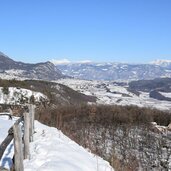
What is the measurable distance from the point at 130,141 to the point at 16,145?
2288 cm

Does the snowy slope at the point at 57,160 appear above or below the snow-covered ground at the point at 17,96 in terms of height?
above

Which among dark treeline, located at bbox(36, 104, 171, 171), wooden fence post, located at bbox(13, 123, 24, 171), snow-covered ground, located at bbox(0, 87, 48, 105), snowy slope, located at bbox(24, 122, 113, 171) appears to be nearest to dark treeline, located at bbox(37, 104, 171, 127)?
dark treeline, located at bbox(36, 104, 171, 171)

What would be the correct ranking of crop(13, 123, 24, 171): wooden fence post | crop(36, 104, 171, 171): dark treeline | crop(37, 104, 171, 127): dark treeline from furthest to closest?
crop(37, 104, 171, 127): dark treeline
crop(36, 104, 171, 171): dark treeline
crop(13, 123, 24, 171): wooden fence post

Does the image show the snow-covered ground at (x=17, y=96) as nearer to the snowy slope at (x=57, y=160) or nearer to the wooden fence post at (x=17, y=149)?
the snowy slope at (x=57, y=160)

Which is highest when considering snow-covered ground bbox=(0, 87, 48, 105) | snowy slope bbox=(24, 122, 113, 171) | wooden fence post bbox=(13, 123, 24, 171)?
wooden fence post bbox=(13, 123, 24, 171)

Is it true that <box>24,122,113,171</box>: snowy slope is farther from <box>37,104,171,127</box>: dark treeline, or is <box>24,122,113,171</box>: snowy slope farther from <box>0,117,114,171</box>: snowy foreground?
<box>37,104,171,127</box>: dark treeline

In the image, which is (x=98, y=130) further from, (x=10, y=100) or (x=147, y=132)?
(x=10, y=100)

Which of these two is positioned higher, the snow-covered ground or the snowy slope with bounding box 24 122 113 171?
the snowy slope with bounding box 24 122 113 171

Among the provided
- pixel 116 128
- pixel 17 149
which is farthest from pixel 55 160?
pixel 116 128

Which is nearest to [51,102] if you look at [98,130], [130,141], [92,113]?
[92,113]

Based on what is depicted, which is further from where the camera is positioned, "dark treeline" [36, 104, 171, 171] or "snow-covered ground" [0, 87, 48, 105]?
"snow-covered ground" [0, 87, 48, 105]

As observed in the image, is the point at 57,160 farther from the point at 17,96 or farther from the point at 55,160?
the point at 17,96

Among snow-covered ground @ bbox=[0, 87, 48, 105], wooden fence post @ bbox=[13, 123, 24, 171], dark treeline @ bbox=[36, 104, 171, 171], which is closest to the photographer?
wooden fence post @ bbox=[13, 123, 24, 171]

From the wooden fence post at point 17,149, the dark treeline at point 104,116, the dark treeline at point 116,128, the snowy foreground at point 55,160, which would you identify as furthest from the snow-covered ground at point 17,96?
the wooden fence post at point 17,149
